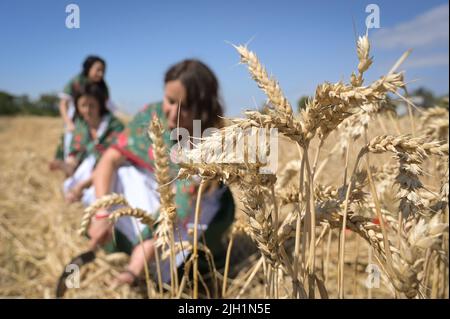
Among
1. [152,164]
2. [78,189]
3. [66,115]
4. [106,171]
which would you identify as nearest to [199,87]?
[152,164]

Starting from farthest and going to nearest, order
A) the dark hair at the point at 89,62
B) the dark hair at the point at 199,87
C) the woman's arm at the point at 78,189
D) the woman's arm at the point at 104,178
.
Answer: the dark hair at the point at 89,62 < the woman's arm at the point at 78,189 < the dark hair at the point at 199,87 < the woman's arm at the point at 104,178

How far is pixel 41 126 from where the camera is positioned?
739cm

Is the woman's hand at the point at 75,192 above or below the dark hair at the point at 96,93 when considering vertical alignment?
below

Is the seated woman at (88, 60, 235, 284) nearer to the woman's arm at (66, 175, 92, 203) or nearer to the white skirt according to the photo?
the white skirt

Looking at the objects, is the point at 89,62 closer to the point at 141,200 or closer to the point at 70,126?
the point at 70,126

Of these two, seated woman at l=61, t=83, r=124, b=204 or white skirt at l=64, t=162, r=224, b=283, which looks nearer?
white skirt at l=64, t=162, r=224, b=283

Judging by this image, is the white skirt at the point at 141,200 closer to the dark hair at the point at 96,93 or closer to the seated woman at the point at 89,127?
the seated woman at the point at 89,127

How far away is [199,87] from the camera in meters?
1.50

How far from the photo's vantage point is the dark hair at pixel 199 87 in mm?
1484

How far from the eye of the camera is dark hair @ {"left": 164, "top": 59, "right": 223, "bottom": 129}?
1484mm

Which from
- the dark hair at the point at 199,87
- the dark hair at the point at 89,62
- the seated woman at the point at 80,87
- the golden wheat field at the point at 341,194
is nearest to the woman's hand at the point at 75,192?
the seated woman at the point at 80,87

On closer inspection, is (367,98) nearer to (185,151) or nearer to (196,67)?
(185,151)

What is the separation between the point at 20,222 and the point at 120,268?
970 mm

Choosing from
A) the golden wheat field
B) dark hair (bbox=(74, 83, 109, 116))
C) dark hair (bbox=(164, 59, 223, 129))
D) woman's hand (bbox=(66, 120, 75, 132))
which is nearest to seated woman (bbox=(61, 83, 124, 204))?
dark hair (bbox=(74, 83, 109, 116))
